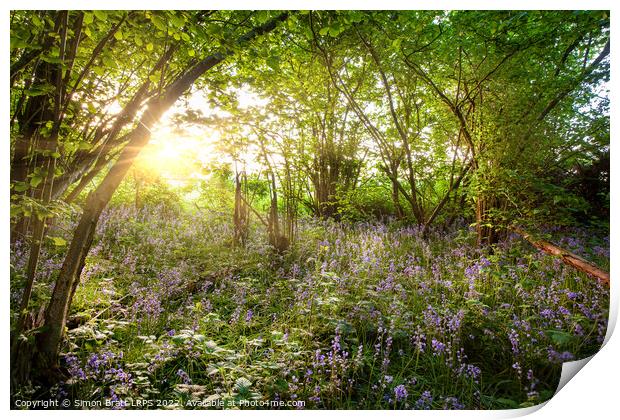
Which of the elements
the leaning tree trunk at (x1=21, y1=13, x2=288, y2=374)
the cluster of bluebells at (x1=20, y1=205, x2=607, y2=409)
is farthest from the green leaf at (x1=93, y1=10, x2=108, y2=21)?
the cluster of bluebells at (x1=20, y1=205, x2=607, y2=409)

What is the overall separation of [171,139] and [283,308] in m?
1.68

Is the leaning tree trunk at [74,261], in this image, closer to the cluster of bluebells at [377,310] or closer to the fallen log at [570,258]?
the cluster of bluebells at [377,310]

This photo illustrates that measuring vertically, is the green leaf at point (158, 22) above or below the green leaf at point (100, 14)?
above

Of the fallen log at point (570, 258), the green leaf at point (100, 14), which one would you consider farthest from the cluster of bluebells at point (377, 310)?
the green leaf at point (100, 14)

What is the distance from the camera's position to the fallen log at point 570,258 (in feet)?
8.26

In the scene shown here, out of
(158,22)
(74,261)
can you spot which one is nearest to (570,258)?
(158,22)

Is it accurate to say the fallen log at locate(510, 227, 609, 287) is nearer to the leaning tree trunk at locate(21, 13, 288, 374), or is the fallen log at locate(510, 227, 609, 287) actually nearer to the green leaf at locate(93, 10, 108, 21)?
the leaning tree trunk at locate(21, 13, 288, 374)

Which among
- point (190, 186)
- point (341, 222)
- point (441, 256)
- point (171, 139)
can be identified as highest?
point (171, 139)

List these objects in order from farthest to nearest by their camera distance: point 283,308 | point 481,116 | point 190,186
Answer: point 190,186 < point 481,116 < point 283,308

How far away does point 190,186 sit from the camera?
3369mm

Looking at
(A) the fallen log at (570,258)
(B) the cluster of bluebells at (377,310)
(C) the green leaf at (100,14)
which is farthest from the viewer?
(A) the fallen log at (570,258)

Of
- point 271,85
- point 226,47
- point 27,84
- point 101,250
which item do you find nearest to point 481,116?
point 271,85

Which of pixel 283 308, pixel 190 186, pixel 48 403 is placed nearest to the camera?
pixel 48 403

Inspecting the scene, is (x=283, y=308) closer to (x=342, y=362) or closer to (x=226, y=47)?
(x=342, y=362)
